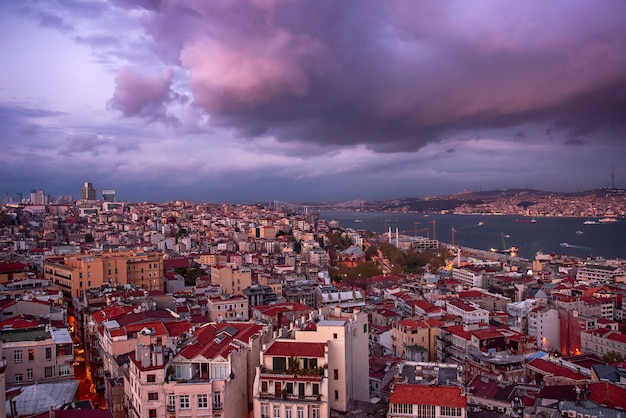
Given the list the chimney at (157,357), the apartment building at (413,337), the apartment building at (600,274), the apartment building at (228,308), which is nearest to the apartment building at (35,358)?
the chimney at (157,357)

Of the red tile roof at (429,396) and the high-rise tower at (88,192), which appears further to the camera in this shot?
the high-rise tower at (88,192)

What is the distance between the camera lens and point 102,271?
23500mm

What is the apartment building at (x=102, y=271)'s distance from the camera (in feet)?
75.8

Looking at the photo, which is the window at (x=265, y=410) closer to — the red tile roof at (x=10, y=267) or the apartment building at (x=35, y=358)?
the apartment building at (x=35, y=358)

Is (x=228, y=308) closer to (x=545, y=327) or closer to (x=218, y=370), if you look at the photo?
(x=218, y=370)

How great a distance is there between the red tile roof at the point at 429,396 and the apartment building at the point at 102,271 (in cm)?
1593

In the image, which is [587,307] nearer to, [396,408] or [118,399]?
[396,408]

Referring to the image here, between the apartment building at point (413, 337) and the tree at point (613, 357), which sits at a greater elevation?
the apartment building at point (413, 337)

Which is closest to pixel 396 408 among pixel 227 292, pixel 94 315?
pixel 94 315

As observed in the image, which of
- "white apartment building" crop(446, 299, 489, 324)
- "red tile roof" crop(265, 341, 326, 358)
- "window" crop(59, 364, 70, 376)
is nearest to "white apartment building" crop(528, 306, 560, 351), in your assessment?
"white apartment building" crop(446, 299, 489, 324)

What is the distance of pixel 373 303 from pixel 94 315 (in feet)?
51.1

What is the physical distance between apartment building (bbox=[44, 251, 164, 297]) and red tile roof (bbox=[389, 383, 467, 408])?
1593 cm

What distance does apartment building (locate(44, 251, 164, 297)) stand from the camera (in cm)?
2311

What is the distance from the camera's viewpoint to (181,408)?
9.78 meters
